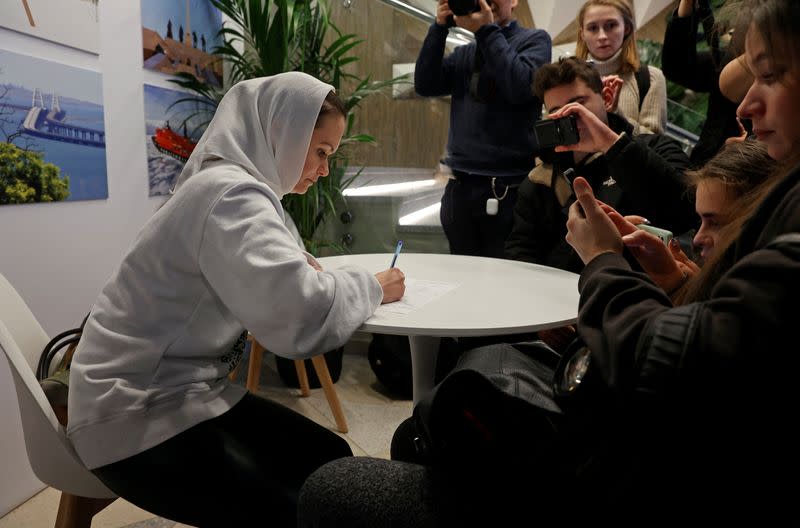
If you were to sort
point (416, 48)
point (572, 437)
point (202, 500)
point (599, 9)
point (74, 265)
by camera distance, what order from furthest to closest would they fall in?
point (416, 48) → point (599, 9) → point (74, 265) → point (202, 500) → point (572, 437)

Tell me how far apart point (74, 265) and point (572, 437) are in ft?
6.22

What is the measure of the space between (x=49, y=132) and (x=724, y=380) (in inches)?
78.2

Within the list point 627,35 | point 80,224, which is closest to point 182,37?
point 80,224

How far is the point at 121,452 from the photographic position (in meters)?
1.00

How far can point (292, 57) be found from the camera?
9.19ft

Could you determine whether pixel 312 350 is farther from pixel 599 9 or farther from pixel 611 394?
pixel 599 9

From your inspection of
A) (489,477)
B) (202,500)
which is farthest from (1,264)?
(489,477)

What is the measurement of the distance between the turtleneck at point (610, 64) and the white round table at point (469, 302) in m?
0.98

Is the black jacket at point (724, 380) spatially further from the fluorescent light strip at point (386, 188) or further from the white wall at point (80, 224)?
the fluorescent light strip at point (386, 188)

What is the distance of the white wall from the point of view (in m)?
1.72

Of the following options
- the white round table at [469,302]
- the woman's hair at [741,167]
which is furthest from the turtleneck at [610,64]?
the woman's hair at [741,167]

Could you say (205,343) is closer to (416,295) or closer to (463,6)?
(416,295)

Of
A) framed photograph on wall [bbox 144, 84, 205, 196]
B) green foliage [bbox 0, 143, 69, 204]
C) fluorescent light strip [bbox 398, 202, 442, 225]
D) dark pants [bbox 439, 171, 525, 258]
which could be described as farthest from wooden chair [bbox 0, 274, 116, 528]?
fluorescent light strip [bbox 398, 202, 442, 225]

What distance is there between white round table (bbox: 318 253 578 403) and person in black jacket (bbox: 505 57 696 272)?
0.25m
